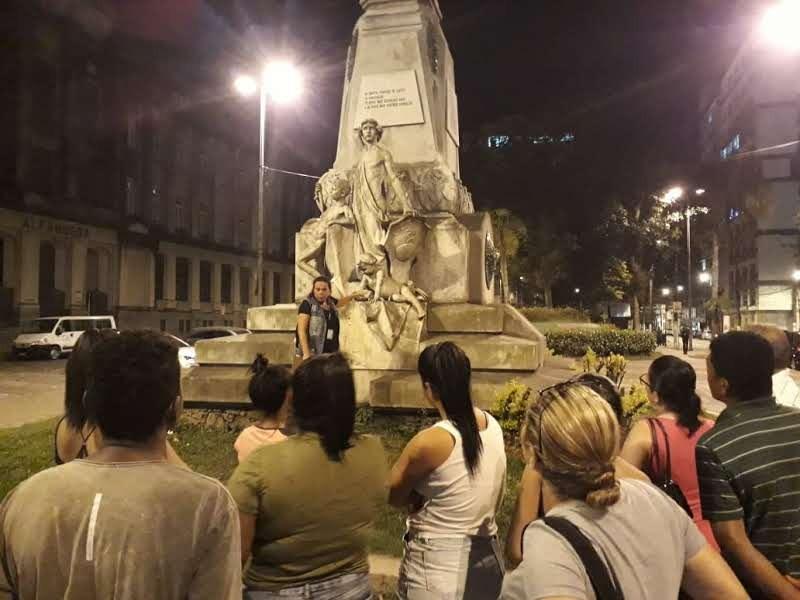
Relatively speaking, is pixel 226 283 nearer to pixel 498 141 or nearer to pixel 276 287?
pixel 276 287

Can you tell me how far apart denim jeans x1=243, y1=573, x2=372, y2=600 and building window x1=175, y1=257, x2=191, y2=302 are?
4054 centimetres

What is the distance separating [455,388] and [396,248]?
596 cm

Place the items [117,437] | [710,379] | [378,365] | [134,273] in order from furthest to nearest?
1. [134,273]
2. [378,365]
3. [710,379]
4. [117,437]

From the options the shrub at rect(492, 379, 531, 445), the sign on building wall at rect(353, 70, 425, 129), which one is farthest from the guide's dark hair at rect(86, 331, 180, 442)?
the sign on building wall at rect(353, 70, 425, 129)

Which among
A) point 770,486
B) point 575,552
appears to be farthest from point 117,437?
point 770,486

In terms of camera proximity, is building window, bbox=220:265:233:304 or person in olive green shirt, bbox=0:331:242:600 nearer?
person in olive green shirt, bbox=0:331:242:600

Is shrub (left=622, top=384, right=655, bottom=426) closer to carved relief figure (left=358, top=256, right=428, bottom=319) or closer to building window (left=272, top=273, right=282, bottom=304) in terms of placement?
carved relief figure (left=358, top=256, right=428, bottom=319)

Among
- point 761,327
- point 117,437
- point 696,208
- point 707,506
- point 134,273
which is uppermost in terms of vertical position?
point 696,208

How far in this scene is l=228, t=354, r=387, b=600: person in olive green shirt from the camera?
2.09 metres

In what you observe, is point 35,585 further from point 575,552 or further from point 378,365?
point 378,365

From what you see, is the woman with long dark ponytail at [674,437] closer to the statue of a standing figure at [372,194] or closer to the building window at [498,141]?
the statue of a standing figure at [372,194]

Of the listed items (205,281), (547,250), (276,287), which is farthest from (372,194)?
(276,287)

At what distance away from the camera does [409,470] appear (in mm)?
2484

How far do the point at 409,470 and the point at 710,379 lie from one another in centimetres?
122
